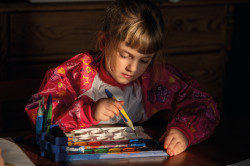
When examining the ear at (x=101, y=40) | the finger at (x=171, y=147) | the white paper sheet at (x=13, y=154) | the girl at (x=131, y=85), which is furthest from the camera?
the ear at (x=101, y=40)

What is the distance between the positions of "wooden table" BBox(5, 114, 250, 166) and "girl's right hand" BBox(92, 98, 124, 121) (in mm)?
156

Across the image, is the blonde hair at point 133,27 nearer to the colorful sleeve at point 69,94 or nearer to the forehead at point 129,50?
the forehead at point 129,50

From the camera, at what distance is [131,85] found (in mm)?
1630

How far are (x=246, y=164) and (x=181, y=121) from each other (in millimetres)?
285

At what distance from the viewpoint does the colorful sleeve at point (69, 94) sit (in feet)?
4.28

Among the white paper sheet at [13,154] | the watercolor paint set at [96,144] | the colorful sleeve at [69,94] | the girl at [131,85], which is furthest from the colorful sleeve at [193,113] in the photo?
the white paper sheet at [13,154]

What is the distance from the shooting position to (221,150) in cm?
121

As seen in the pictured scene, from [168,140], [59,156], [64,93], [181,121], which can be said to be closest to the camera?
[59,156]

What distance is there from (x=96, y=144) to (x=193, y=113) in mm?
396

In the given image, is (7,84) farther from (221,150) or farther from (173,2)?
(173,2)

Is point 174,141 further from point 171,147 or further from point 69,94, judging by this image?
point 69,94

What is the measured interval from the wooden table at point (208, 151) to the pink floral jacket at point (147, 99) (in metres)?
0.04

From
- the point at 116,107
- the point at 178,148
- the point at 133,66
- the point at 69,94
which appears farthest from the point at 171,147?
the point at 69,94

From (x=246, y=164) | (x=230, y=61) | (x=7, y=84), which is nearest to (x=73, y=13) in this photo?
(x=7, y=84)
